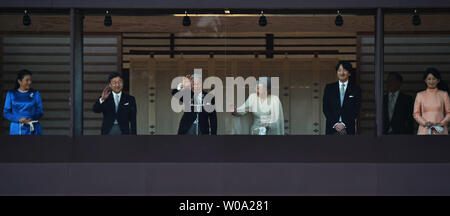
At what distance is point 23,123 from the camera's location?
18797mm

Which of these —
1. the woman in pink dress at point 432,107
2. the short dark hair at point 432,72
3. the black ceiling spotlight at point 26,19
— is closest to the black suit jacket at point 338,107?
the woman in pink dress at point 432,107

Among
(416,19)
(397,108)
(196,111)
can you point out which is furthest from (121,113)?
(416,19)

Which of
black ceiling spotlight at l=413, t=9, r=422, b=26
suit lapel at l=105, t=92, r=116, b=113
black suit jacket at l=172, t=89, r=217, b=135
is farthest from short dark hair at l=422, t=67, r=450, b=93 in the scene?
suit lapel at l=105, t=92, r=116, b=113

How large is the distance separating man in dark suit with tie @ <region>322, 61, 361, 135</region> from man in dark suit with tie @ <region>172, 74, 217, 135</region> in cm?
162

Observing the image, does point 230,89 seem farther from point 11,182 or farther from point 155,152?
point 11,182

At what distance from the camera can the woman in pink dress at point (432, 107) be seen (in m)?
18.7

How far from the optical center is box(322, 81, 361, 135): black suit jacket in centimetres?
1872

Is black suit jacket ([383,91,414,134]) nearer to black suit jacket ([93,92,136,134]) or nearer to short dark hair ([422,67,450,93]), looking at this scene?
short dark hair ([422,67,450,93])

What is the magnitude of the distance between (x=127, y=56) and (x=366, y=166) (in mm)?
3725

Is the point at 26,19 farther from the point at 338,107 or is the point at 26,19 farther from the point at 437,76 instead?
the point at 437,76

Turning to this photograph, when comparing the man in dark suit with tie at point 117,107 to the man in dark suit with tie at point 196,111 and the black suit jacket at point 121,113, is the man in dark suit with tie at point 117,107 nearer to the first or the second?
the black suit jacket at point 121,113

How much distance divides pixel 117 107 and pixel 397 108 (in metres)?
3.98

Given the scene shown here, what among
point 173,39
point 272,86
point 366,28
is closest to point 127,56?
point 173,39

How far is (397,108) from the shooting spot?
1872 centimetres
